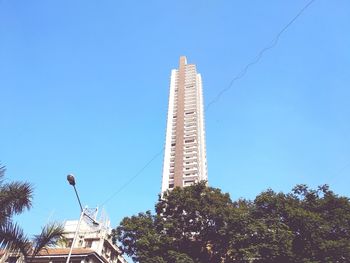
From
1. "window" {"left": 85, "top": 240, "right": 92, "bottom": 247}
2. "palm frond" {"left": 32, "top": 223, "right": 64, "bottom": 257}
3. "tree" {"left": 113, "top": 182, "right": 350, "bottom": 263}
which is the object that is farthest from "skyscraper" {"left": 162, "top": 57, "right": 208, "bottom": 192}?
"palm frond" {"left": 32, "top": 223, "right": 64, "bottom": 257}

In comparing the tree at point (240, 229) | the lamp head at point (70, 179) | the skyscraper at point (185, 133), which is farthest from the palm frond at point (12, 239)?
the skyscraper at point (185, 133)

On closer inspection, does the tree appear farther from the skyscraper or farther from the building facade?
the skyscraper

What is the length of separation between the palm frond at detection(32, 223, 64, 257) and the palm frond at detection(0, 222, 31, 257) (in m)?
0.49

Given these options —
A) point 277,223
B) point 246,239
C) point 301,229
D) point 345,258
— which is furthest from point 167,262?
point 345,258

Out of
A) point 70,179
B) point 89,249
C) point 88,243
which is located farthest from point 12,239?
point 88,243

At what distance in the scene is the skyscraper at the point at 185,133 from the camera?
323 feet

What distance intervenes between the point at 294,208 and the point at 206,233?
6877 mm

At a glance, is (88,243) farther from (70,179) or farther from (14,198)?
(14,198)

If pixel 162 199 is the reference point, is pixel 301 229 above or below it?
below

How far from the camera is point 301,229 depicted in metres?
24.2

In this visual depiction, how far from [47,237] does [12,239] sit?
43.0 inches

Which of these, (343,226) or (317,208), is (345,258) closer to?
(343,226)

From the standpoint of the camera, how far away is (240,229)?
2348cm

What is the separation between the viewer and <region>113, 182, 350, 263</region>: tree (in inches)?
882
